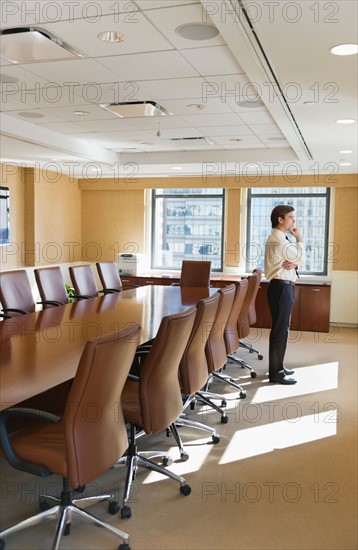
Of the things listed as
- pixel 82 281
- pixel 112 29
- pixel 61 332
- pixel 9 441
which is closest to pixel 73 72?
pixel 112 29

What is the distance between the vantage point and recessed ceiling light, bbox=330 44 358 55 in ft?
9.63

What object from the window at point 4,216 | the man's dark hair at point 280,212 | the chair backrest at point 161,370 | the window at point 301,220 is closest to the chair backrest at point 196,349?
A: the chair backrest at point 161,370

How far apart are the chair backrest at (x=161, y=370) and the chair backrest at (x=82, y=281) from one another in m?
3.23

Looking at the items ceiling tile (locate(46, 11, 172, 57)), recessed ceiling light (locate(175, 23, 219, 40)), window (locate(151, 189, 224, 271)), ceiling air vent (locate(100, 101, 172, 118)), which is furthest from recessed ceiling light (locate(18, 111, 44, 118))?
window (locate(151, 189, 224, 271))

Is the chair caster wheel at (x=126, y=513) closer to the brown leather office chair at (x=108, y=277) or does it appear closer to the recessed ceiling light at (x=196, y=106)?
the recessed ceiling light at (x=196, y=106)

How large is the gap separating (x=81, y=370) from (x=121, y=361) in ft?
0.80

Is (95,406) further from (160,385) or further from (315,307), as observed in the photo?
(315,307)

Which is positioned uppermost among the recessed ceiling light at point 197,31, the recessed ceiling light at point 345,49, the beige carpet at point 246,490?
the recessed ceiling light at point 197,31

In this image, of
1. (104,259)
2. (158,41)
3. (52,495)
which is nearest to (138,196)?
(104,259)

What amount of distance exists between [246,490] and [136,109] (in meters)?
3.44

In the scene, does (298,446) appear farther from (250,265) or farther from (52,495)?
(250,265)

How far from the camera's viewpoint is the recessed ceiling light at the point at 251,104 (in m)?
4.59

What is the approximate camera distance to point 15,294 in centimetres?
491

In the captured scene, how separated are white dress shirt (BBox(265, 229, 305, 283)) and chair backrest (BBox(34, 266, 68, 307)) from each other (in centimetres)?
221
